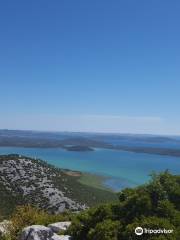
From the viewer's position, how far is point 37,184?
88.1m

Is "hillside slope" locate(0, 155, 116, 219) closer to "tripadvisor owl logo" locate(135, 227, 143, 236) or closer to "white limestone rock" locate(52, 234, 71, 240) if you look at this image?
"white limestone rock" locate(52, 234, 71, 240)

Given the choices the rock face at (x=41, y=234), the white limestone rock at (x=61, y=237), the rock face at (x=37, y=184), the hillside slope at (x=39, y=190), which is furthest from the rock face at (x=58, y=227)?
the rock face at (x=37, y=184)

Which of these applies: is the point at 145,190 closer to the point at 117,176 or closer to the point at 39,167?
the point at 39,167

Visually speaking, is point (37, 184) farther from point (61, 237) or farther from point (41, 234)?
point (61, 237)

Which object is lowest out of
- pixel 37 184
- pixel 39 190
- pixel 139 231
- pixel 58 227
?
pixel 39 190

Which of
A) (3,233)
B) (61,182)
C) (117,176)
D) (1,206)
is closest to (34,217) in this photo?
(3,233)

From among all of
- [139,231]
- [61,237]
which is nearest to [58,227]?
[61,237]

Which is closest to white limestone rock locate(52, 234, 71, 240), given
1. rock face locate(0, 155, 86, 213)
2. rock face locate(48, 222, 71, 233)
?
rock face locate(48, 222, 71, 233)

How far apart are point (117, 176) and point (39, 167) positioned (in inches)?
2043

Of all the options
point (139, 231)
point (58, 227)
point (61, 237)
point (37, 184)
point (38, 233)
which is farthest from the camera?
point (37, 184)

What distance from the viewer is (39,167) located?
100562 mm

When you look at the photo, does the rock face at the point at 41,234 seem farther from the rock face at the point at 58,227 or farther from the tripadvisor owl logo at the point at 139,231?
the tripadvisor owl logo at the point at 139,231

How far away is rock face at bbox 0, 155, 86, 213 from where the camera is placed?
78.3 m

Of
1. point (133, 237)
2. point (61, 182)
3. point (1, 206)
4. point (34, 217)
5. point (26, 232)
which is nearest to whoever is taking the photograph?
point (133, 237)
